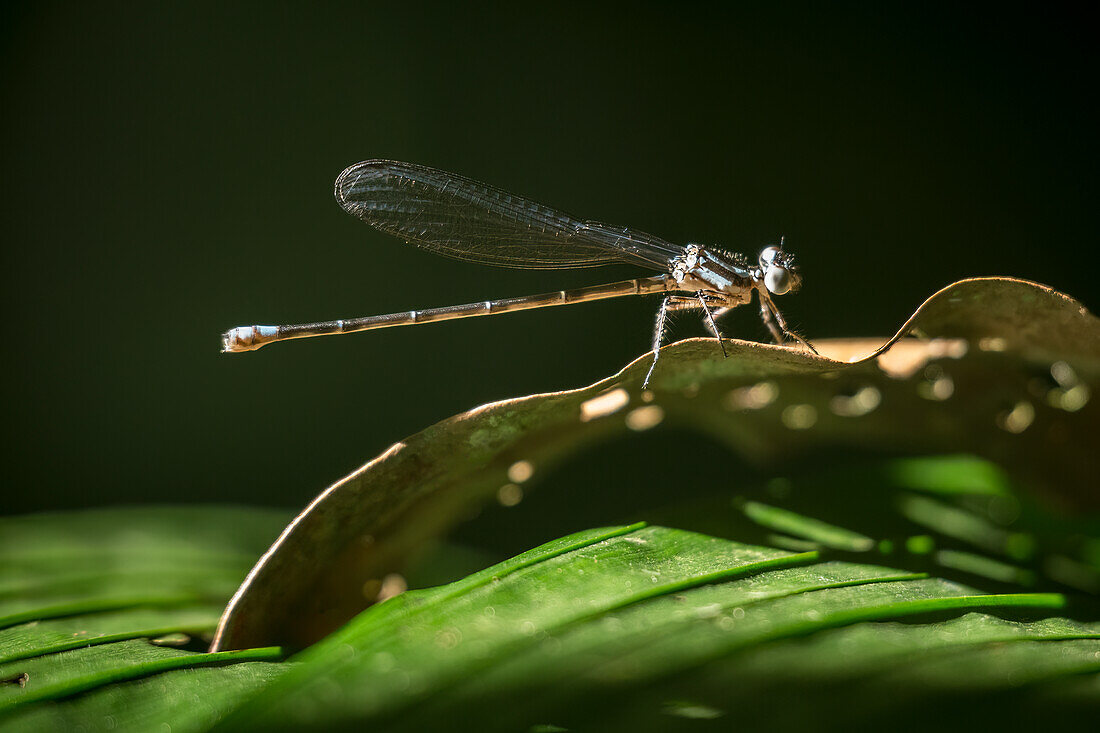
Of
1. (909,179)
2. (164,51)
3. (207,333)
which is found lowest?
(207,333)

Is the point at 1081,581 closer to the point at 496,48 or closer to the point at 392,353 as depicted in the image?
the point at 392,353

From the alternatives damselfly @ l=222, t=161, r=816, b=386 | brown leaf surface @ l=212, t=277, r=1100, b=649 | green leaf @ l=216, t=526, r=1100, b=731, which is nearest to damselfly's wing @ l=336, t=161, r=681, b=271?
damselfly @ l=222, t=161, r=816, b=386

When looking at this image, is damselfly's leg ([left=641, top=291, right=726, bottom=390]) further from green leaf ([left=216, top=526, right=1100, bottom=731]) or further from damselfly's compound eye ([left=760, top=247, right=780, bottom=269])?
green leaf ([left=216, top=526, right=1100, bottom=731])

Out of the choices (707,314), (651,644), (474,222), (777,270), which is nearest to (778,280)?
(777,270)

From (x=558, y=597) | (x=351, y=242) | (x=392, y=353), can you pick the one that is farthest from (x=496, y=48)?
(x=558, y=597)

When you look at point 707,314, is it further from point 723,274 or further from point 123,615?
point 123,615
